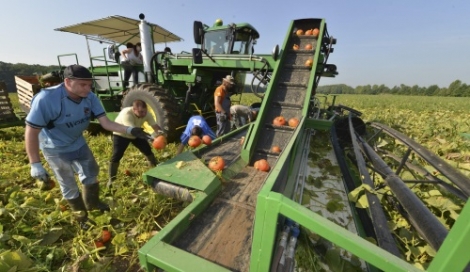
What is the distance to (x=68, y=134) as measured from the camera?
2355mm

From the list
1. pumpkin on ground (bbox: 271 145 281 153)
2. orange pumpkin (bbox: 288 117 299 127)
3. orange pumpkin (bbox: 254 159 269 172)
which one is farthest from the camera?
orange pumpkin (bbox: 288 117 299 127)

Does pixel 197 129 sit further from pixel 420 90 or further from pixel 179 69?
pixel 420 90

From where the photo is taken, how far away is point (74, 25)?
614 centimetres

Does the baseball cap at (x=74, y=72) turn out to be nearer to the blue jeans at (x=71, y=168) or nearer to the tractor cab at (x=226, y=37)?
the blue jeans at (x=71, y=168)

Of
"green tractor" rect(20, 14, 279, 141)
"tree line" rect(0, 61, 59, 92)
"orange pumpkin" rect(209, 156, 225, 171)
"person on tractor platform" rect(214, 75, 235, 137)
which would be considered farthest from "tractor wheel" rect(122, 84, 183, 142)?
"tree line" rect(0, 61, 59, 92)

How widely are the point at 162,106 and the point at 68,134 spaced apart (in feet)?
7.47

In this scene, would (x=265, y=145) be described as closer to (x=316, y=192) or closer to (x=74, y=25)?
(x=316, y=192)

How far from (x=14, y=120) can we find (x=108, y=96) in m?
2.67

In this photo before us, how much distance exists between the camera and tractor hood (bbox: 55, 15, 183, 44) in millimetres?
5988

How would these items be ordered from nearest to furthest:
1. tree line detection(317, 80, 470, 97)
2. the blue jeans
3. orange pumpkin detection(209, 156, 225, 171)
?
1. the blue jeans
2. orange pumpkin detection(209, 156, 225, 171)
3. tree line detection(317, 80, 470, 97)

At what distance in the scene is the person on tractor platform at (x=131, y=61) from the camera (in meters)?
5.85

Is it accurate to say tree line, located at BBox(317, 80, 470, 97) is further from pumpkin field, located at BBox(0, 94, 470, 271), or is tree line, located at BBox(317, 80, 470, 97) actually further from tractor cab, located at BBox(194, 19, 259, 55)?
pumpkin field, located at BBox(0, 94, 470, 271)

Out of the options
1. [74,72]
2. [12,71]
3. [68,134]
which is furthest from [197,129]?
[12,71]

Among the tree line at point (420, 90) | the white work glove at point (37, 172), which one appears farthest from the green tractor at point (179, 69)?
the tree line at point (420, 90)
